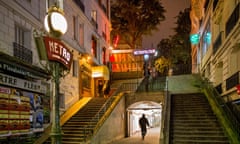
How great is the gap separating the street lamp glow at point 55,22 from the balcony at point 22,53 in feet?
23.6

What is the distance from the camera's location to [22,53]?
571 inches

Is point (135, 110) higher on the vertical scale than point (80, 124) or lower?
higher

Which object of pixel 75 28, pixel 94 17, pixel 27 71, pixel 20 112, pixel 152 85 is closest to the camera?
pixel 20 112

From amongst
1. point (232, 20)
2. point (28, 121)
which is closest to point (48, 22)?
point (28, 121)

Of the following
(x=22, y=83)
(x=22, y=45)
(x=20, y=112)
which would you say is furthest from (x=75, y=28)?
(x=20, y=112)

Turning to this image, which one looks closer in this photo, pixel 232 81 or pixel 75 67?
pixel 232 81

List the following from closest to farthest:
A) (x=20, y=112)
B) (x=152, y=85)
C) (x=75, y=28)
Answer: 1. (x=20, y=112)
2. (x=75, y=28)
3. (x=152, y=85)

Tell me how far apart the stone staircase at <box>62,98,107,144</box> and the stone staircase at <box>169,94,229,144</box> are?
4.73 m

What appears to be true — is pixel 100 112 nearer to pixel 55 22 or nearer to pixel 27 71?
pixel 27 71

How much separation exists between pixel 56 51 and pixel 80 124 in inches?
478

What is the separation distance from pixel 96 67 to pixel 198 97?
10.1m

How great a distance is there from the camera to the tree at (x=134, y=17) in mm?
42469

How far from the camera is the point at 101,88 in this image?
94.4 feet

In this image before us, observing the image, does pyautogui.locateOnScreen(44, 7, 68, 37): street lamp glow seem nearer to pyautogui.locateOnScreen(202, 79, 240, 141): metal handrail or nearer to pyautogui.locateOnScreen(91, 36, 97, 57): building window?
pyautogui.locateOnScreen(202, 79, 240, 141): metal handrail
